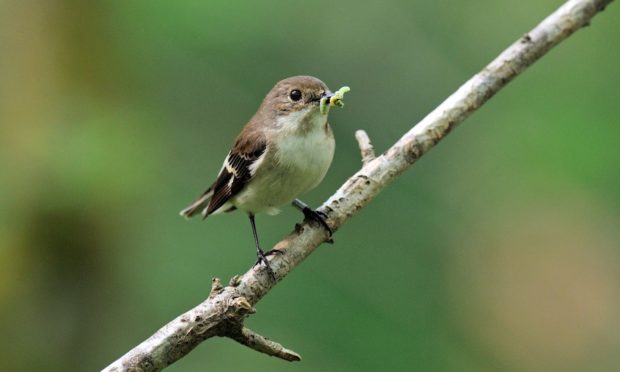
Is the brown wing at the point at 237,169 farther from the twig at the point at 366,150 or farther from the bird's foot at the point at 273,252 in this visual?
the bird's foot at the point at 273,252

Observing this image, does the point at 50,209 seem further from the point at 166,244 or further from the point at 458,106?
the point at 458,106

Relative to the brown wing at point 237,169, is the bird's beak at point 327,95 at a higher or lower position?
higher

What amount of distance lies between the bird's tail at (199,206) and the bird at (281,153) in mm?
287

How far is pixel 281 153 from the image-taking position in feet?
13.5

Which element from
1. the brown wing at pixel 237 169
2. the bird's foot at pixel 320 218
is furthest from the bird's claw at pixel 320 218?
the brown wing at pixel 237 169

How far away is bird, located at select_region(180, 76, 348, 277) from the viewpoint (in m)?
4.09

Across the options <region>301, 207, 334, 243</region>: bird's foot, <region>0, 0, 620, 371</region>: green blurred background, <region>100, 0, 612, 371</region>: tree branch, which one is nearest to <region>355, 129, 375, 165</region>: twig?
<region>100, 0, 612, 371</region>: tree branch

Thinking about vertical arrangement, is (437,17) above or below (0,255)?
above

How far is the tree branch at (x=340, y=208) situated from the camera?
124 inches

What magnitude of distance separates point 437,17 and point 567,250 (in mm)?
1925

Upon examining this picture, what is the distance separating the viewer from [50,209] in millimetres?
5309

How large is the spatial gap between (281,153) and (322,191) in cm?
172

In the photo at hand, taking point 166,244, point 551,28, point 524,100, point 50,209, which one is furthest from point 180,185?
point 551,28

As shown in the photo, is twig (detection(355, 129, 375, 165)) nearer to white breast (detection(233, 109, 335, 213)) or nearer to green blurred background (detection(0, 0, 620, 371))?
white breast (detection(233, 109, 335, 213))
